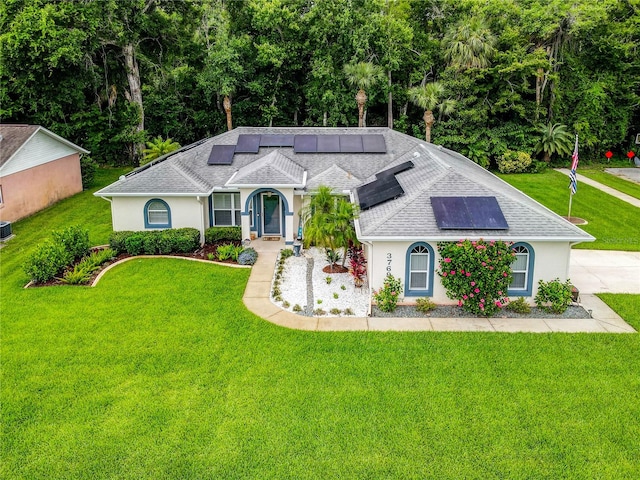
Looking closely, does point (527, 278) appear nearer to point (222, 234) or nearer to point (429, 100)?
point (222, 234)

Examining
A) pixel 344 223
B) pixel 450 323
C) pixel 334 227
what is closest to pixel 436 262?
pixel 450 323

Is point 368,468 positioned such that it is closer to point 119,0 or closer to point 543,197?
point 543,197

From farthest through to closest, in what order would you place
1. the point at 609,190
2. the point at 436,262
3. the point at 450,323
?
the point at 609,190 → the point at 436,262 → the point at 450,323

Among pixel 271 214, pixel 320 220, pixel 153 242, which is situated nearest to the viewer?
pixel 320 220

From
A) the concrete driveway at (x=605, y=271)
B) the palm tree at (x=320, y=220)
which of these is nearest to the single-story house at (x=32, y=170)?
the palm tree at (x=320, y=220)

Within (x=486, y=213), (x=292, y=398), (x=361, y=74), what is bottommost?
(x=292, y=398)

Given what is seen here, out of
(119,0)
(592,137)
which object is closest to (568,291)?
(592,137)

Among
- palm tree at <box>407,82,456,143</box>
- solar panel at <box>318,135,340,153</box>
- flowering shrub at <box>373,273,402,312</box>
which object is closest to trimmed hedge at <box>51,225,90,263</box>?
solar panel at <box>318,135,340,153</box>
